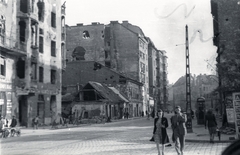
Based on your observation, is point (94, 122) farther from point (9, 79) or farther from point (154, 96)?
point (154, 96)

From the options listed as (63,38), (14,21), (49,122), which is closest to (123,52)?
(63,38)

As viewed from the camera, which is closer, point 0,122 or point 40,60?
point 0,122

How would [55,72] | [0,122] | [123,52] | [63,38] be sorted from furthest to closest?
1. [123,52]
2. [63,38]
3. [55,72]
4. [0,122]

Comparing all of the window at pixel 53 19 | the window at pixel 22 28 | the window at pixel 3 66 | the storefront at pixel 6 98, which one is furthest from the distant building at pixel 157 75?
the window at pixel 3 66

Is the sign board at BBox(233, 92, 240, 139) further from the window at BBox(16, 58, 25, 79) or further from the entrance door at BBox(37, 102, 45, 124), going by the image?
the entrance door at BBox(37, 102, 45, 124)

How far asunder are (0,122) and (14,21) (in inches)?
508

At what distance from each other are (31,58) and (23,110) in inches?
223

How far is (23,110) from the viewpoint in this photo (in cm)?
3388

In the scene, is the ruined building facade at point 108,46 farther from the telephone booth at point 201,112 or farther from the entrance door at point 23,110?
the telephone booth at point 201,112

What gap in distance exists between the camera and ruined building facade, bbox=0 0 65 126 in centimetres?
2994

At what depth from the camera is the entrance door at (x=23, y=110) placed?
33812 mm

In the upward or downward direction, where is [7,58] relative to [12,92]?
upward

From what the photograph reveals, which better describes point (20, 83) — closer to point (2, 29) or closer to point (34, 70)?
point (34, 70)

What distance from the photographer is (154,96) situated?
95.2 meters
